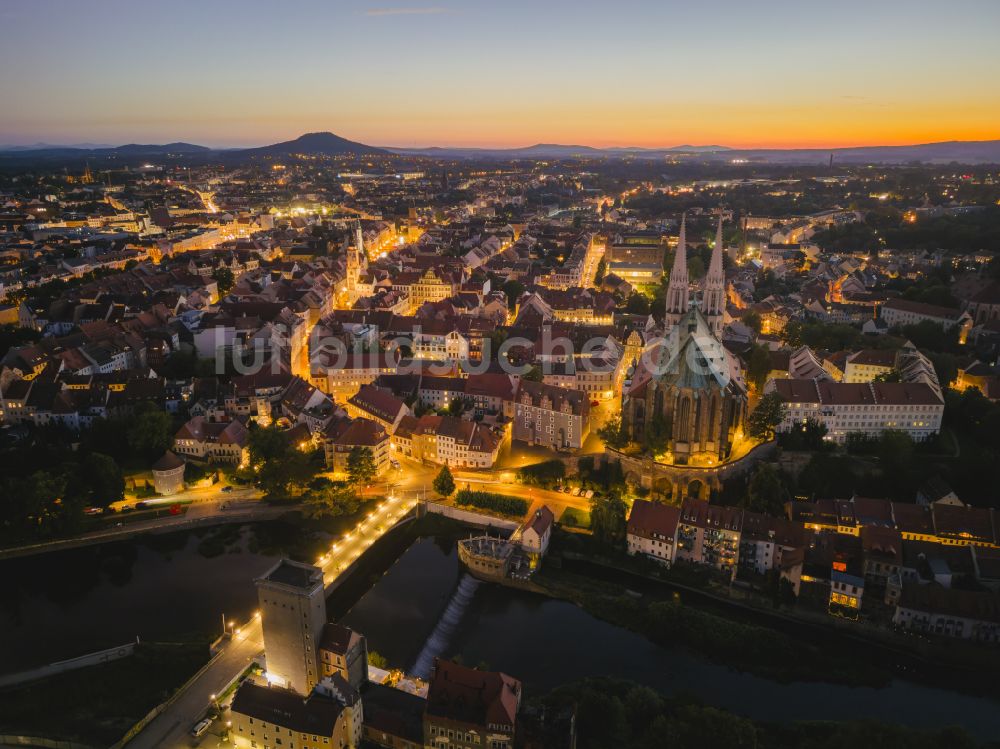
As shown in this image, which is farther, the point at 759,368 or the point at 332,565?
the point at 759,368

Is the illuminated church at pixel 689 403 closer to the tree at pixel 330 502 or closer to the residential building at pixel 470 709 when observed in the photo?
the tree at pixel 330 502

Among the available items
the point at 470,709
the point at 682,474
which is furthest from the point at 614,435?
the point at 470,709

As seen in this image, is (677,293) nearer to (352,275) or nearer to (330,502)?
(330,502)

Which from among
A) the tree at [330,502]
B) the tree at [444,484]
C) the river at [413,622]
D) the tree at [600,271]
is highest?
the tree at [600,271]

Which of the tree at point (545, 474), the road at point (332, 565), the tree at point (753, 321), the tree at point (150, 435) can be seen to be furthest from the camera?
the tree at point (753, 321)

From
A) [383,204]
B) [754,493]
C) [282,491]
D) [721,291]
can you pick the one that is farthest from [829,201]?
[282,491]

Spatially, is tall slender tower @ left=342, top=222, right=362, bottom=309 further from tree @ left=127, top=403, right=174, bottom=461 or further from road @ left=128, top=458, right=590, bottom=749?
road @ left=128, top=458, right=590, bottom=749

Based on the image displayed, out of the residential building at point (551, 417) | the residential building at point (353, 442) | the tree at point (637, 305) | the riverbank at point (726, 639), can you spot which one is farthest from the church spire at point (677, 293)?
the riverbank at point (726, 639)
